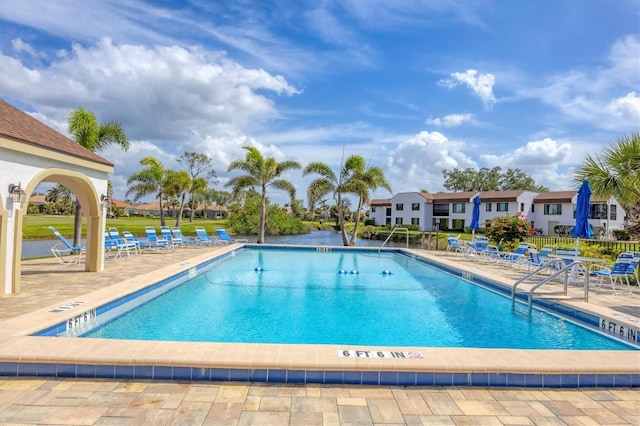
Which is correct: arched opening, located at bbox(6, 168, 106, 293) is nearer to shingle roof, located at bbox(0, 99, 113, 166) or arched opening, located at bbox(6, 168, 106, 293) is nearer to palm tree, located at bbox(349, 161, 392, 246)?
shingle roof, located at bbox(0, 99, 113, 166)

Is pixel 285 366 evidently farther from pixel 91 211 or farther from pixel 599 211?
pixel 599 211

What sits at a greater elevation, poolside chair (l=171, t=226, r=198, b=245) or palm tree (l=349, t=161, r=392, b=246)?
palm tree (l=349, t=161, r=392, b=246)

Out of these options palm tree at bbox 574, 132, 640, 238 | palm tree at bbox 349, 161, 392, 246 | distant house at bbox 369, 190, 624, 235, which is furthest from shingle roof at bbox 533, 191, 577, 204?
palm tree at bbox 574, 132, 640, 238

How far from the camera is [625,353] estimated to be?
4.90 m

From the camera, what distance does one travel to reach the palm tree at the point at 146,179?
29.3 metres

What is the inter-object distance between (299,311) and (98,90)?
11.4 m

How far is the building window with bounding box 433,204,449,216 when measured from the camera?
50781 millimetres

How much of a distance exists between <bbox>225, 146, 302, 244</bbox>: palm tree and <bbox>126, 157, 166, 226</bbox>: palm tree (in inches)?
377

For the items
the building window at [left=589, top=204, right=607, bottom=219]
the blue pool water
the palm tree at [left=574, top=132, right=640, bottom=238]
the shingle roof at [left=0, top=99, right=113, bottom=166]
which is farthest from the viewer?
the building window at [left=589, top=204, right=607, bottom=219]

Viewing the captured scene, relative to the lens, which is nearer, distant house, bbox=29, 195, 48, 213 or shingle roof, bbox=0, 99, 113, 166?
shingle roof, bbox=0, 99, 113, 166

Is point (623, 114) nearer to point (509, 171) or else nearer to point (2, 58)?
point (2, 58)

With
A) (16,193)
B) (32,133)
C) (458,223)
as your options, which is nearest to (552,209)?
(458,223)

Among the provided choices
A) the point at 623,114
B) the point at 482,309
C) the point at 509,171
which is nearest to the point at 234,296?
the point at 482,309

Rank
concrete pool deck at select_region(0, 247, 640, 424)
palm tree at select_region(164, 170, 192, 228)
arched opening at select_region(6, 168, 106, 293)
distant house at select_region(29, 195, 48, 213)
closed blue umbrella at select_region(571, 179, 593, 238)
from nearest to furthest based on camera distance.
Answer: concrete pool deck at select_region(0, 247, 640, 424) → arched opening at select_region(6, 168, 106, 293) → closed blue umbrella at select_region(571, 179, 593, 238) → palm tree at select_region(164, 170, 192, 228) → distant house at select_region(29, 195, 48, 213)
